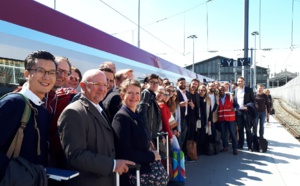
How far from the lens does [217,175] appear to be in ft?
15.3

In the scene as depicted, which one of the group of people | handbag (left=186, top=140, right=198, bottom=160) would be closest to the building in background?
handbag (left=186, top=140, right=198, bottom=160)

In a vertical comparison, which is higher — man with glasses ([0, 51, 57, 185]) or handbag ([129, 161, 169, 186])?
man with glasses ([0, 51, 57, 185])

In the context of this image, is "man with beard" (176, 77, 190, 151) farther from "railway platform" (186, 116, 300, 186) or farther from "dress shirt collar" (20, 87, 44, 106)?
"dress shirt collar" (20, 87, 44, 106)

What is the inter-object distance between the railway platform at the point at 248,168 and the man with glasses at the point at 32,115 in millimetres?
3012

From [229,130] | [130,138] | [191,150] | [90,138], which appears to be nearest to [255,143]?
[229,130]

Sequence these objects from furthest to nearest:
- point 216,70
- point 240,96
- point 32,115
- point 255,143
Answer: point 216,70, point 240,96, point 255,143, point 32,115

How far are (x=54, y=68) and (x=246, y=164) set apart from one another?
4.67 meters

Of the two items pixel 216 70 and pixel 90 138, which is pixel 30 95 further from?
pixel 216 70

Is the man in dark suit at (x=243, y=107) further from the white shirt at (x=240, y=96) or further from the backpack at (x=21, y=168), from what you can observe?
the backpack at (x=21, y=168)

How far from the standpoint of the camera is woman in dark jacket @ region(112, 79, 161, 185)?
87.8 inches

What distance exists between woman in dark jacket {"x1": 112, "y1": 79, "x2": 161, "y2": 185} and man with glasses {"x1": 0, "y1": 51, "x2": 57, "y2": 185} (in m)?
0.60

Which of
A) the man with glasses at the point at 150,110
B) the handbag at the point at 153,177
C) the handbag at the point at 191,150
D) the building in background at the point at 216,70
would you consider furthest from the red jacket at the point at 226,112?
the building in background at the point at 216,70

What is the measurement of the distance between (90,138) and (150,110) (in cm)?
167

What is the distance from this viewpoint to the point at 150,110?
3.55 meters
